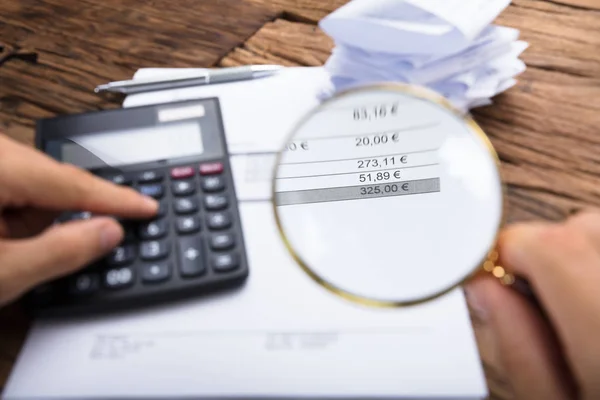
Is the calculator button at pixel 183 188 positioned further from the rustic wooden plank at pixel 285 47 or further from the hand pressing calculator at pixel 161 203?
the rustic wooden plank at pixel 285 47

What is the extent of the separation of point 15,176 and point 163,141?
0.12 metres

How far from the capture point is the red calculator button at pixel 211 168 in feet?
1.57

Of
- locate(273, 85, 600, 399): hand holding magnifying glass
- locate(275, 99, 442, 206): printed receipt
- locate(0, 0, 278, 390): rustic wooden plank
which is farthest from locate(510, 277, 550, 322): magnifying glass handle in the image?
locate(0, 0, 278, 390): rustic wooden plank

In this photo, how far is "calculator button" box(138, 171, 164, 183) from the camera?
47 centimetres

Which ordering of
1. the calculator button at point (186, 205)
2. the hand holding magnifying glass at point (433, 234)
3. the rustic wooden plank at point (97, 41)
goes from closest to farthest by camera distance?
the hand holding magnifying glass at point (433, 234) → the calculator button at point (186, 205) → the rustic wooden plank at point (97, 41)

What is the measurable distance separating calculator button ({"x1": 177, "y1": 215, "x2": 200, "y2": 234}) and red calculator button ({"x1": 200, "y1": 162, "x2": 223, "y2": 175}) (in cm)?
4

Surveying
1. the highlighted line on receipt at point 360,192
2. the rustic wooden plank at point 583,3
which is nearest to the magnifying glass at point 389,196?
the highlighted line on receipt at point 360,192

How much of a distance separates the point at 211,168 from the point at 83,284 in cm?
13

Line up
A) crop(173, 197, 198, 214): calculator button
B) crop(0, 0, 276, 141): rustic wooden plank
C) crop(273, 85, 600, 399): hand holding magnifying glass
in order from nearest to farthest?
crop(273, 85, 600, 399): hand holding magnifying glass → crop(173, 197, 198, 214): calculator button → crop(0, 0, 276, 141): rustic wooden plank

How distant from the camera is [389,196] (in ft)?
1.58

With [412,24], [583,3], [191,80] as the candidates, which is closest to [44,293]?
[191,80]

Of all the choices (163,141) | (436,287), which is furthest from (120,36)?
(436,287)

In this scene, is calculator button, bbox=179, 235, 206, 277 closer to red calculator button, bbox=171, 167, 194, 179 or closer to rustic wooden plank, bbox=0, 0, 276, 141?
red calculator button, bbox=171, 167, 194, 179

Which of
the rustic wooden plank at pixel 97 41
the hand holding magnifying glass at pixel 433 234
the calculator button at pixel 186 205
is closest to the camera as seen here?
the hand holding magnifying glass at pixel 433 234
